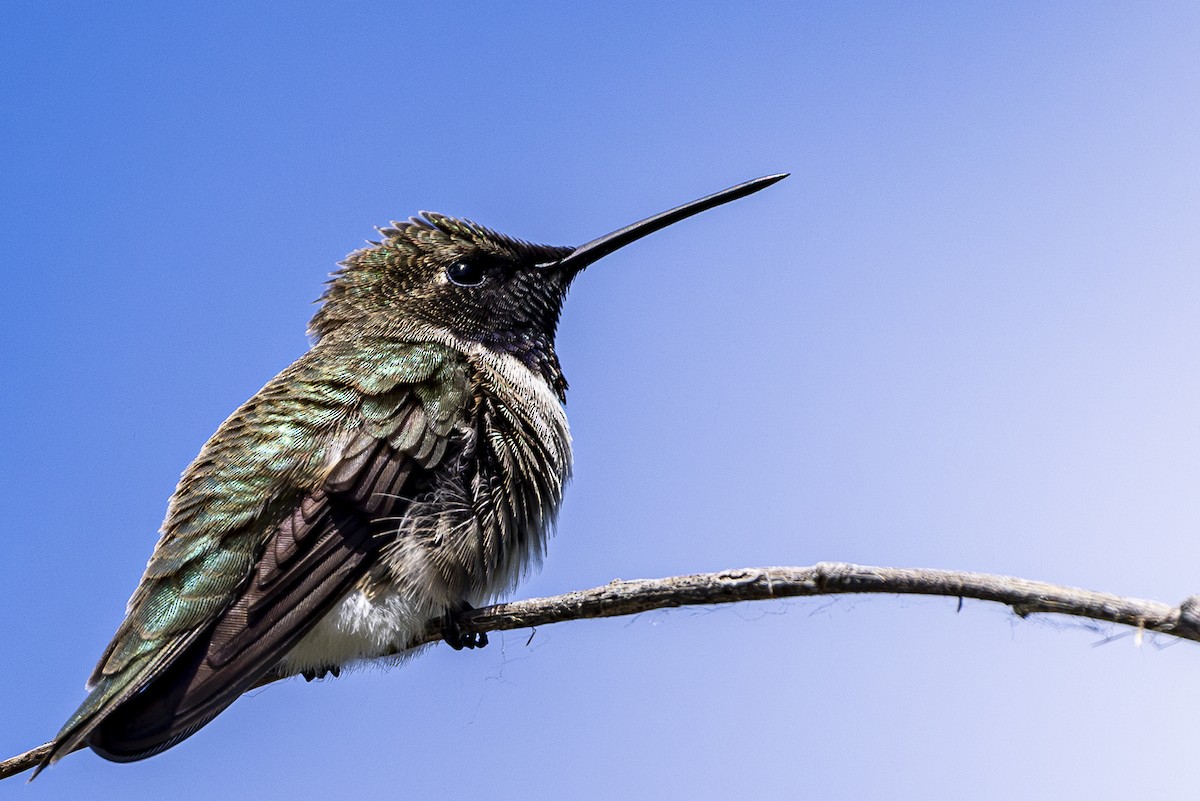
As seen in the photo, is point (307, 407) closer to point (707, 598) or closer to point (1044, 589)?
point (707, 598)

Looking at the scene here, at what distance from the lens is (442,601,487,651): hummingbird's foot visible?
429 centimetres

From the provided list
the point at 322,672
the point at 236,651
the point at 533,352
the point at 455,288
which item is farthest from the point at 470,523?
the point at 455,288

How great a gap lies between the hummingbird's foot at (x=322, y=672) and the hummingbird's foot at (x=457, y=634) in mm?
532

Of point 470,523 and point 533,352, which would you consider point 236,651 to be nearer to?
point 470,523

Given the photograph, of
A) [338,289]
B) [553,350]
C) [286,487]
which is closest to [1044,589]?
[286,487]

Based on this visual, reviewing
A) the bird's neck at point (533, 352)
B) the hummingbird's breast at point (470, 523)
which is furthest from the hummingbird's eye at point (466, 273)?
the hummingbird's breast at point (470, 523)

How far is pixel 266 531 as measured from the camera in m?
4.19

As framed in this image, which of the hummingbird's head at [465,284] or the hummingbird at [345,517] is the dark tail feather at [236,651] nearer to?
the hummingbird at [345,517]

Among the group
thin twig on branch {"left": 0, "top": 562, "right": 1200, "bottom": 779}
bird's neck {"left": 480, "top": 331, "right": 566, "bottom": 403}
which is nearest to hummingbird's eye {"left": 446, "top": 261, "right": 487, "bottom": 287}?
bird's neck {"left": 480, "top": 331, "right": 566, "bottom": 403}

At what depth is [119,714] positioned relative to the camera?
12.3ft

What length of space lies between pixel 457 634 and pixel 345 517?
60 centimetres

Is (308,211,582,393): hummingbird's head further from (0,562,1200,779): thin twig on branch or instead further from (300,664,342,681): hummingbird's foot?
(0,562,1200,779): thin twig on branch

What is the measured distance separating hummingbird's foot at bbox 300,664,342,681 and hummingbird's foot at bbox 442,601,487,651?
0.53 meters

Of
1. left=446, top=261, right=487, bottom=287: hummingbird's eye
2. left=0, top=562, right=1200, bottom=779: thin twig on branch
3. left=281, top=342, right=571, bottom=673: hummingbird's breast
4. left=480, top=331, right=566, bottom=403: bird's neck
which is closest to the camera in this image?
left=0, top=562, right=1200, bottom=779: thin twig on branch
